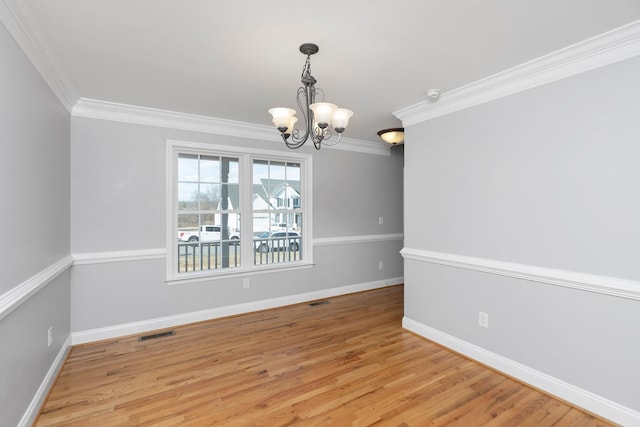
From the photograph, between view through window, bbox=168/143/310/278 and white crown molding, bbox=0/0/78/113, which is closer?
white crown molding, bbox=0/0/78/113

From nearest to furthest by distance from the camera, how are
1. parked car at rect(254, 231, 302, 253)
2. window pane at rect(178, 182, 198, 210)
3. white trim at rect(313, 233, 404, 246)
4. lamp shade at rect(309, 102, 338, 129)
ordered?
lamp shade at rect(309, 102, 338, 129), window pane at rect(178, 182, 198, 210), parked car at rect(254, 231, 302, 253), white trim at rect(313, 233, 404, 246)

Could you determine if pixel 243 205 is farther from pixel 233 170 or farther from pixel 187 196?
pixel 187 196

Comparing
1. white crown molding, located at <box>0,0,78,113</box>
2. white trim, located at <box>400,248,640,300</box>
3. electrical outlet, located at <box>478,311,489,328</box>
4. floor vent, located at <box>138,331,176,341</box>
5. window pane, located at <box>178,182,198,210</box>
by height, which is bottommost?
floor vent, located at <box>138,331,176,341</box>

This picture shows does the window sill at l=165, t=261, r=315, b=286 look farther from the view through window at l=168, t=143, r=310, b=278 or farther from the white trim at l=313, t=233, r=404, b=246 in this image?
the white trim at l=313, t=233, r=404, b=246

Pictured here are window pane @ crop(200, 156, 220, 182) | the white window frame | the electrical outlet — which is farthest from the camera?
window pane @ crop(200, 156, 220, 182)

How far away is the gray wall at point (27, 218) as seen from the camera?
1.66m

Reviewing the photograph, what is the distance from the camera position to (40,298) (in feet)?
7.26

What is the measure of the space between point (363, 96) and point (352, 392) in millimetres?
2556

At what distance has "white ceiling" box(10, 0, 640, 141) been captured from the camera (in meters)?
1.71

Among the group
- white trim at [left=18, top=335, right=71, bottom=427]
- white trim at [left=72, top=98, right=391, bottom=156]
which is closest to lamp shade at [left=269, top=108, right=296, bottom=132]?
white trim at [left=72, top=98, right=391, bottom=156]

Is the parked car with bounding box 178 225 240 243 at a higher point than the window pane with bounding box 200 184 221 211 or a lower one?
lower

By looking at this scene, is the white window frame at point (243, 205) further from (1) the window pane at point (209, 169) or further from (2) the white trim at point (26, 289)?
(2) the white trim at point (26, 289)

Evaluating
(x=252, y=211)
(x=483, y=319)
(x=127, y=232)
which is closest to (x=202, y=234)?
(x=252, y=211)

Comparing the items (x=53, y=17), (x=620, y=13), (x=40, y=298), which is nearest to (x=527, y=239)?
(x=620, y=13)
